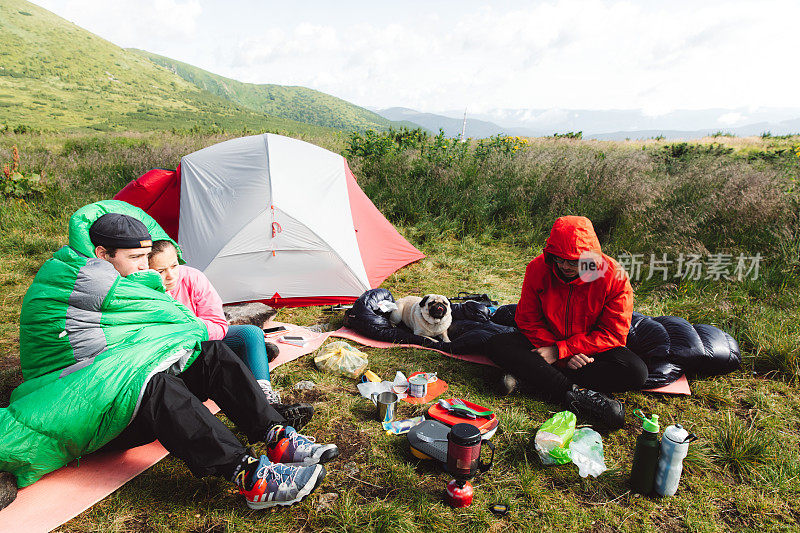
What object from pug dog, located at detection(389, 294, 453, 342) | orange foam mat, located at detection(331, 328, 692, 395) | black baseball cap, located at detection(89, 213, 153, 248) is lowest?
orange foam mat, located at detection(331, 328, 692, 395)

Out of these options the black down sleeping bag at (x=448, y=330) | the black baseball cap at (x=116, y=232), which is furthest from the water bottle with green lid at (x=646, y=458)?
the black baseball cap at (x=116, y=232)

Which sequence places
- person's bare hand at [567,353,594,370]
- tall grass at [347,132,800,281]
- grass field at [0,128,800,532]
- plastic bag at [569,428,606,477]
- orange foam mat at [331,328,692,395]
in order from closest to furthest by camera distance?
grass field at [0,128,800,532] → plastic bag at [569,428,606,477] → person's bare hand at [567,353,594,370] → orange foam mat at [331,328,692,395] → tall grass at [347,132,800,281]

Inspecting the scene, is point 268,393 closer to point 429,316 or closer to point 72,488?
point 72,488

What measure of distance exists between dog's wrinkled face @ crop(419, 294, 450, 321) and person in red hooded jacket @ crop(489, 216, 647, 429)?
651 mm

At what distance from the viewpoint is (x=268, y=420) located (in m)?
2.15

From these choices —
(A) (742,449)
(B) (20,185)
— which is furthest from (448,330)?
(B) (20,185)

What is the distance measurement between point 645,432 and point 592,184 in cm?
537

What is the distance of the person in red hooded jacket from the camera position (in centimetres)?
A: 257

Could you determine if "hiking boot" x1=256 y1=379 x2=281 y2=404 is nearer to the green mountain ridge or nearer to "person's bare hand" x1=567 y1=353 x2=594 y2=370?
"person's bare hand" x1=567 y1=353 x2=594 y2=370

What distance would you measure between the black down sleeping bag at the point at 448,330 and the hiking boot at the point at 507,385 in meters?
0.51

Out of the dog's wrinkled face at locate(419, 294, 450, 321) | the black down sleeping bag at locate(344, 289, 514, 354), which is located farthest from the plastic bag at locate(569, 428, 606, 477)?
the dog's wrinkled face at locate(419, 294, 450, 321)

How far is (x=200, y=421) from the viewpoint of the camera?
1.86 metres

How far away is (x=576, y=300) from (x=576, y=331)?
214mm

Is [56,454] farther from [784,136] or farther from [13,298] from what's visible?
[784,136]
